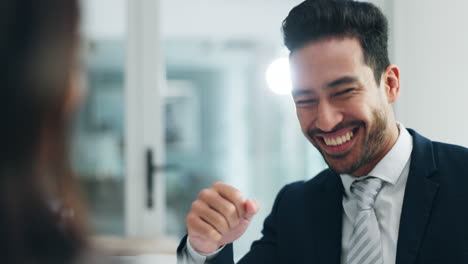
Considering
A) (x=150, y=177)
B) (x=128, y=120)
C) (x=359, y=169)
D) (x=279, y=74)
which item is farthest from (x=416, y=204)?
(x=128, y=120)

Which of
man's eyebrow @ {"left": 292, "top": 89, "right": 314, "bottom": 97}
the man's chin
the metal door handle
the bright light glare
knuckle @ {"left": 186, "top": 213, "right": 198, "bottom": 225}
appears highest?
the bright light glare

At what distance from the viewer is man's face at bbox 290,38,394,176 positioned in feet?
3.84

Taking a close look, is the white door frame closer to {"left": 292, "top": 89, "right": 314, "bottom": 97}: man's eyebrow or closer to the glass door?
the glass door

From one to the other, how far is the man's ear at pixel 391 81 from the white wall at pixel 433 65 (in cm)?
70

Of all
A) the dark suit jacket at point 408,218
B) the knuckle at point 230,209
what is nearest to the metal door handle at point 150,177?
the dark suit jacket at point 408,218

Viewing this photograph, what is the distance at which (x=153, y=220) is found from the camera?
2131 mm

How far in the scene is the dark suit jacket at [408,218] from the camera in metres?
1.08

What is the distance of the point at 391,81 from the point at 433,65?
725mm

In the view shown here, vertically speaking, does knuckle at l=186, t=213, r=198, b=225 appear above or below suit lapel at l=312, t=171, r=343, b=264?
above

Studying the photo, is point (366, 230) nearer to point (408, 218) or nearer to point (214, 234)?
point (408, 218)

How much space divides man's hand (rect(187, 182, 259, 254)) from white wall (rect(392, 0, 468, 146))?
3.98 ft

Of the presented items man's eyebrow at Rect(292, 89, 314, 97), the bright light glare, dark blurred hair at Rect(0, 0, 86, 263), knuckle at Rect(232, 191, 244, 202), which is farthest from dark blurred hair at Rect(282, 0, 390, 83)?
dark blurred hair at Rect(0, 0, 86, 263)

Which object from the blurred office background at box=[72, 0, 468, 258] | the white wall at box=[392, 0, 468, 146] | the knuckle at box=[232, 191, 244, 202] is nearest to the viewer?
the knuckle at box=[232, 191, 244, 202]

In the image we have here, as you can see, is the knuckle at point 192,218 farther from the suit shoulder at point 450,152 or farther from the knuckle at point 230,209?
the suit shoulder at point 450,152
